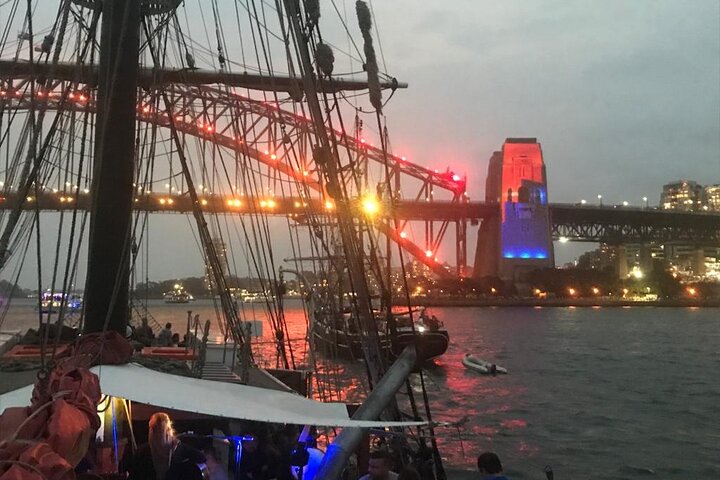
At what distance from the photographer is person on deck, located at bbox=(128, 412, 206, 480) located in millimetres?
3580

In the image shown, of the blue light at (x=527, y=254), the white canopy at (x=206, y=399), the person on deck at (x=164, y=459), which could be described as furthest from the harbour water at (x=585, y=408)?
the blue light at (x=527, y=254)

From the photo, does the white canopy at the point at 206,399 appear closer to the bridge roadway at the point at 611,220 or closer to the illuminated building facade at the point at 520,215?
the bridge roadway at the point at 611,220

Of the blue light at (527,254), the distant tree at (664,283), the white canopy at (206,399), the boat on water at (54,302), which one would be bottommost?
the distant tree at (664,283)

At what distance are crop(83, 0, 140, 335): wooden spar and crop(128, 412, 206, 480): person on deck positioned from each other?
1195mm

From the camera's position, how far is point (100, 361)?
3805 millimetres

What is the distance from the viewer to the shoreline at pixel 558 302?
91.2m

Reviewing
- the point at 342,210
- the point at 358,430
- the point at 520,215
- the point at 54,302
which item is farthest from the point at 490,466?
the point at 520,215

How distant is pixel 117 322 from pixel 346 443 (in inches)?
90.2

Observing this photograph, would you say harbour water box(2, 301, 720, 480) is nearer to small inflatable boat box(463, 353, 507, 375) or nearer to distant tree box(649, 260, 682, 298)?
small inflatable boat box(463, 353, 507, 375)

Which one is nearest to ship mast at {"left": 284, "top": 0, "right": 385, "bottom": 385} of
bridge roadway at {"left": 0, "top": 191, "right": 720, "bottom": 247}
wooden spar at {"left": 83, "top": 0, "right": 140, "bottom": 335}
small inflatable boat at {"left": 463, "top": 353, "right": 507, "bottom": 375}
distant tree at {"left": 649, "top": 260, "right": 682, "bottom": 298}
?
wooden spar at {"left": 83, "top": 0, "right": 140, "bottom": 335}

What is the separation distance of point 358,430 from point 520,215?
85.3 metres

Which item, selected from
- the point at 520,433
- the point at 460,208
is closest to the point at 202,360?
the point at 520,433

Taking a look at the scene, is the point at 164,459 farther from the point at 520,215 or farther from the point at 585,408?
the point at 520,215

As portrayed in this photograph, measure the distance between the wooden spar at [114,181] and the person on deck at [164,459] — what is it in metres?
1.20
